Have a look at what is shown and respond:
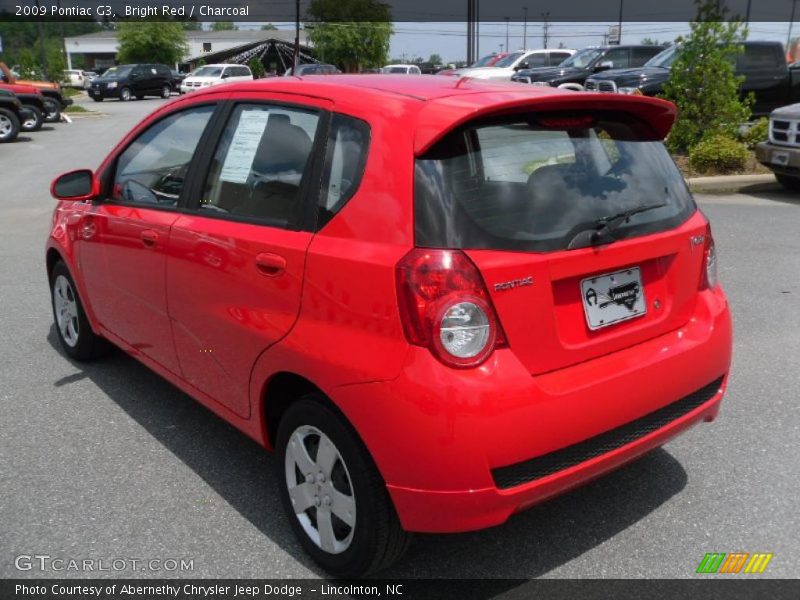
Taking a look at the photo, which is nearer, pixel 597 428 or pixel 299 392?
pixel 597 428

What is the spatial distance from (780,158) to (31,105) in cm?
2007

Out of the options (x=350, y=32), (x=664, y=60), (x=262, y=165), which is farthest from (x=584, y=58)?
(x=350, y=32)

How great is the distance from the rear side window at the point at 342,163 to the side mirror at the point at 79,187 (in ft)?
6.41

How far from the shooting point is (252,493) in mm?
3395

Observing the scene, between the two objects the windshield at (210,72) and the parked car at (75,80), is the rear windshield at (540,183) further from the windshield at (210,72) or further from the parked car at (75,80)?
the parked car at (75,80)

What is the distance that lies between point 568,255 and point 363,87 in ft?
3.30

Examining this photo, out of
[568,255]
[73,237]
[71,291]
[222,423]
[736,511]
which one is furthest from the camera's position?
[71,291]

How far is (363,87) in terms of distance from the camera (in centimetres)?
290

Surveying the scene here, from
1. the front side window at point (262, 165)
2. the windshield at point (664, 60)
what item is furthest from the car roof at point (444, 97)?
the windshield at point (664, 60)

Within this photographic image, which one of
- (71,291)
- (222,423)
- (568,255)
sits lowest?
(222,423)

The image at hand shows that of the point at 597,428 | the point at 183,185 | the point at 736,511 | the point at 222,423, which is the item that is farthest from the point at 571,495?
the point at 183,185

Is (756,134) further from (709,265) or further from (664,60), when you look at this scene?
(709,265)

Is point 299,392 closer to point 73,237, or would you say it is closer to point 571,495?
point 571,495

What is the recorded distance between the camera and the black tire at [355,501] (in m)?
2.53
